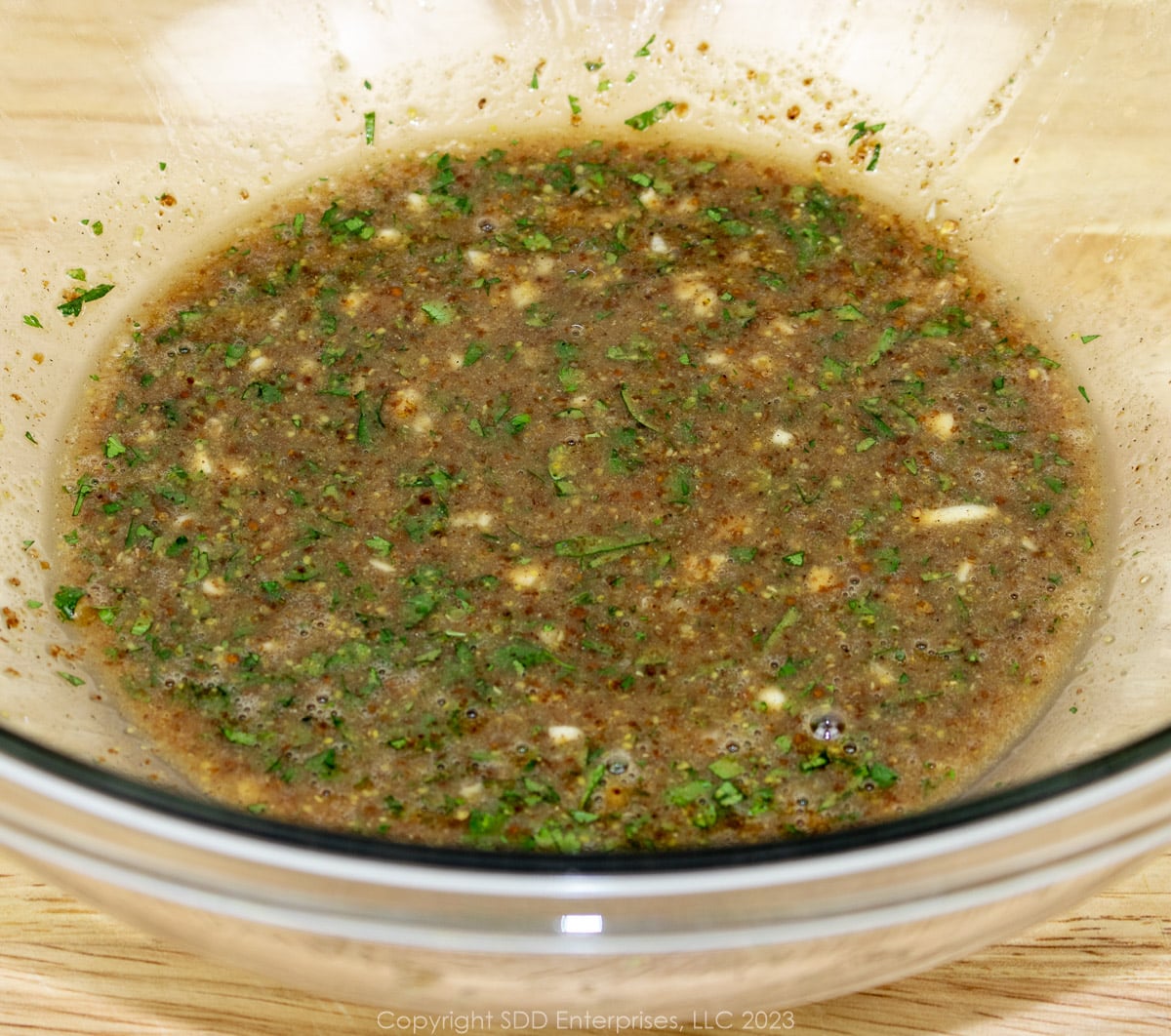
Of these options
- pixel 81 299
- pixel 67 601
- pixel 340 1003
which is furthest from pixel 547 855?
pixel 81 299

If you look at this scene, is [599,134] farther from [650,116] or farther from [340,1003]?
[340,1003]

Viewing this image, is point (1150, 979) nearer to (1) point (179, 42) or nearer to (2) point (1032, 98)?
(2) point (1032, 98)

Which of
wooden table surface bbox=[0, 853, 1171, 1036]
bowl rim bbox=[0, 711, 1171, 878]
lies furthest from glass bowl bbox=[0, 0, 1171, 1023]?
wooden table surface bbox=[0, 853, 1171, 1036]

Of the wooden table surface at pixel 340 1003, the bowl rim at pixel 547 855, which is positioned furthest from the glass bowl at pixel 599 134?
the wooden table surface at pixel 340 1003

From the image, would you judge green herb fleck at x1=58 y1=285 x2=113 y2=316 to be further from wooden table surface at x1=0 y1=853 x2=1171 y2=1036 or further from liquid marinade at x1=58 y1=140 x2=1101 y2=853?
wooden table surface at x1=0 y1=853 x2=1171 y2=1036

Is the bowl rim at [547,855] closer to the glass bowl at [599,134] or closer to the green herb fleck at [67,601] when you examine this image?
the glass bowl at [599,134]

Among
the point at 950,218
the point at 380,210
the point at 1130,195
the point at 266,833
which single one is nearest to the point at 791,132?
the point at 950,218
